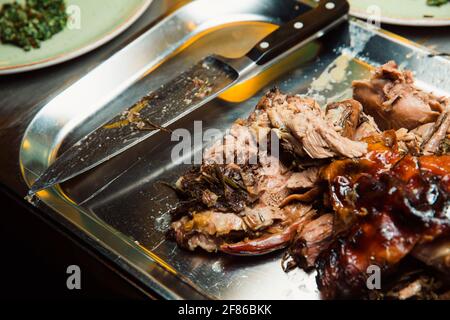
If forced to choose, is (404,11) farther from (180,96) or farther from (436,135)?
(180,96)

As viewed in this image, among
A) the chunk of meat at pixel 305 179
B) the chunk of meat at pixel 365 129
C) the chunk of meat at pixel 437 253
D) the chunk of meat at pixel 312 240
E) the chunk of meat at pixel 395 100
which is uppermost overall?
the chunk of meat at pixel 395 100

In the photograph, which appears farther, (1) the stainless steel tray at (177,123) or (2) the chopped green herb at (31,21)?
(2) the chopped green herb at (31,21)

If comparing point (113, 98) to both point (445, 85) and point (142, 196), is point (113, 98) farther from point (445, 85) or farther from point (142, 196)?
point (445, 85)

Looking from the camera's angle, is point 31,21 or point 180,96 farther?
point 31,21

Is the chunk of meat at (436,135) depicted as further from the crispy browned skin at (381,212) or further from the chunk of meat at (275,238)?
the chunk of meat at (275,238)

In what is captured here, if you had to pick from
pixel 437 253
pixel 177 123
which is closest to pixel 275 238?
pixel 437 253

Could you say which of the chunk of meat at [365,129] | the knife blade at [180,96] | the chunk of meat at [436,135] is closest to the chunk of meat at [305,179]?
the chunk of meat at [365,129]
